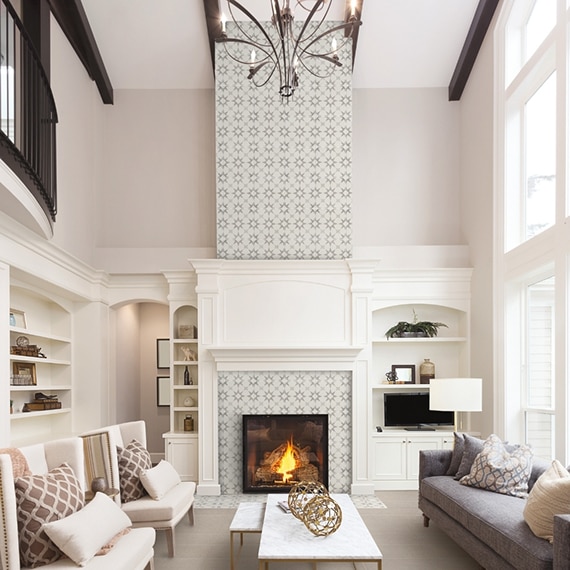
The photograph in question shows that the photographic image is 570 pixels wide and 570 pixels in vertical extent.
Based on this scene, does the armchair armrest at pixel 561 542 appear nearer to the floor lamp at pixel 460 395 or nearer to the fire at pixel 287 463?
the floor lamp at pixel 460 395

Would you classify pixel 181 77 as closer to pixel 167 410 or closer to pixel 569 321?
pixel 167 410

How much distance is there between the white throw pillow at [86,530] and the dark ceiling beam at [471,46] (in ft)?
19.9

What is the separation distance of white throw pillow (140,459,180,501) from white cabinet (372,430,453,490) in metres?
2.63

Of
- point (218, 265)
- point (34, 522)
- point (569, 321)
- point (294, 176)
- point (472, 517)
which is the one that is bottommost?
point (472, 517)

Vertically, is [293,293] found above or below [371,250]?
below

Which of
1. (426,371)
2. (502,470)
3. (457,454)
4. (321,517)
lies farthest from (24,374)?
(426,371)

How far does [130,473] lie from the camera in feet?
16.5

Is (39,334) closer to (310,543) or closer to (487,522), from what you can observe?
(310,543)

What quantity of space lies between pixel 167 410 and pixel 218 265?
295cm

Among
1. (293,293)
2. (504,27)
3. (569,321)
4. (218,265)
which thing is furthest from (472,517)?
(504,27)

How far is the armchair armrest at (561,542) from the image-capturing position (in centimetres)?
323

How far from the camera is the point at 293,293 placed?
282 inches

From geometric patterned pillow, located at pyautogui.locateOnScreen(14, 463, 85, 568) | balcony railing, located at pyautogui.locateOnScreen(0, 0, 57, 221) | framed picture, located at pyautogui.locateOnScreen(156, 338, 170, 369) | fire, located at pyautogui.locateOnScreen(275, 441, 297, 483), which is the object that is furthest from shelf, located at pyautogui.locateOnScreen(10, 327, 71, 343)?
fire, located at pyautogui.locateOnScreen(275, 441, 297, 483)

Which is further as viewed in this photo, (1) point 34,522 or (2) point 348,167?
(2) point 348,167
